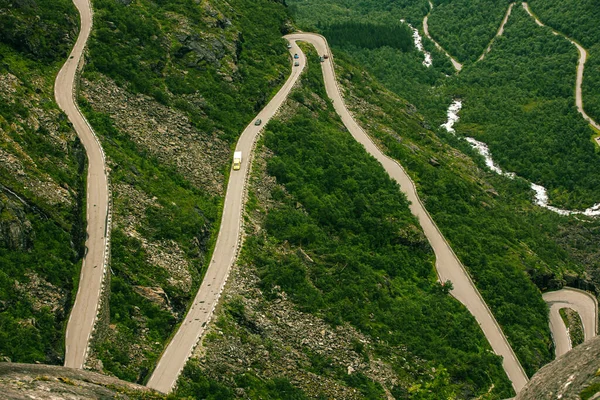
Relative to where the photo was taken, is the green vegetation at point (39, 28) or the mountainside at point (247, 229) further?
the green vegetation at point (39, 28)

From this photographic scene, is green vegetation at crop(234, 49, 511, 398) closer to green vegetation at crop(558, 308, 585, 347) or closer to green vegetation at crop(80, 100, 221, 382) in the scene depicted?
green vegetation at crop(80, 100, 221, 382)

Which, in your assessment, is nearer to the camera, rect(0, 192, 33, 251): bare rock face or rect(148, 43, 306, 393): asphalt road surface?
rect(148, 43, 306, 393): asphalt road surface

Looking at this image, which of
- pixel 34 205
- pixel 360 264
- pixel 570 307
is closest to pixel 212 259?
pixel 34 205

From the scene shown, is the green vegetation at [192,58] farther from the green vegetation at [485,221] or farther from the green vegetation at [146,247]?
the green vegetation at [485,221]

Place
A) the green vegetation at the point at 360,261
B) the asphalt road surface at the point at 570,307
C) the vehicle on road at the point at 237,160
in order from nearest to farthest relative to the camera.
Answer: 1. the green vegetation at the point at 360,261
2. the vehicle on road at the point at 237,160
3. the asphalt road surface at the point at 570,307

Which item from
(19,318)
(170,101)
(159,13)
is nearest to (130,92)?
(170,101)

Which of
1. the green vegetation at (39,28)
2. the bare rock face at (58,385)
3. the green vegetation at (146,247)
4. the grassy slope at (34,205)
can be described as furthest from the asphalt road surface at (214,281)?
the green vegetation at (39,28)

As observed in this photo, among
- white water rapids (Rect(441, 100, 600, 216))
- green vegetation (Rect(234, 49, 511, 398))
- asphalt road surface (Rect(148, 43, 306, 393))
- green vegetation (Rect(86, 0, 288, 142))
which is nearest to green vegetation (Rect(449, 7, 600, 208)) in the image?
white water rapids (Rect(441, 100, 600, 216))

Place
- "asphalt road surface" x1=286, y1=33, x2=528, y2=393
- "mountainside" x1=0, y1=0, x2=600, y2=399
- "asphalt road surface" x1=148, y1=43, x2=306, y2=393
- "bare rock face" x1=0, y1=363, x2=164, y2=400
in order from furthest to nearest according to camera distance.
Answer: "asphalt road surface" x1=286, y1=33, x2=528, y2=393, "mountainside" x1=0, y1=0, x2=600, y2=399, "asphalt road surface" x1=148, y1=43, x2=306, y2=393, "bare rock face" x1=0, y1=363, x2=164, y2=400
